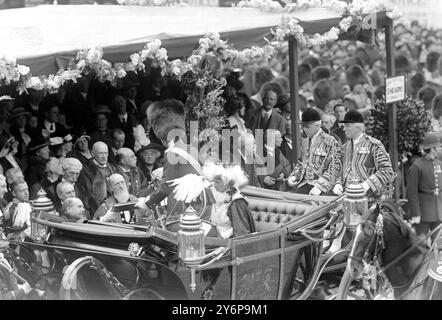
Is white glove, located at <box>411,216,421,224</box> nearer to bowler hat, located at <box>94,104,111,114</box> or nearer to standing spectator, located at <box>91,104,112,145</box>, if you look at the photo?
standing spectator, located at <box>91,104,112,145</box>

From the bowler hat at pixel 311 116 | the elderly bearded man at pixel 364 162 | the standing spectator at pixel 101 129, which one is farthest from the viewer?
the standing spectator at pixel 101 129

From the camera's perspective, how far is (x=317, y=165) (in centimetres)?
1044

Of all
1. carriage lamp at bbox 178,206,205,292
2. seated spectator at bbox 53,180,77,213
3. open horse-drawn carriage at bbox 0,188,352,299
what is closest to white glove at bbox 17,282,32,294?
open horse-drawn carriage at bbox 0,188,352,299

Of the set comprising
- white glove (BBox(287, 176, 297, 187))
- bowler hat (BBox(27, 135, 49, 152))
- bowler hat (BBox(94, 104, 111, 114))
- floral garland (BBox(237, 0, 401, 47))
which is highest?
floral garland (BBox(237, 0, 401, 47))

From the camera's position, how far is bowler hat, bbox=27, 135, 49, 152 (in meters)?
10.6

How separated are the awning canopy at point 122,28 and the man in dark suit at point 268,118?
1355 mm

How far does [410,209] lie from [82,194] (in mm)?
3811

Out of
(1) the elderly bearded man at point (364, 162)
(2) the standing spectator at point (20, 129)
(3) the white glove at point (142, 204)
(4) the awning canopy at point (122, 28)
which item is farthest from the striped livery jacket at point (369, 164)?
(2) the standing spectator at point (20, 129)

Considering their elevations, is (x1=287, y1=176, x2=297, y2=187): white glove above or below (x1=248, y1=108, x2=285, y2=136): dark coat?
below

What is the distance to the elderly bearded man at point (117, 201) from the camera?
885 centimetres

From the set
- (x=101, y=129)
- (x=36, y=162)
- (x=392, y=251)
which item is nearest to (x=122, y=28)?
(x=101, y=129)

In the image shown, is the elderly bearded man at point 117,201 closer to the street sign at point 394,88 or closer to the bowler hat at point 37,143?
the bowler hat at point 37,143

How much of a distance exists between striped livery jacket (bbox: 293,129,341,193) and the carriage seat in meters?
1.26
